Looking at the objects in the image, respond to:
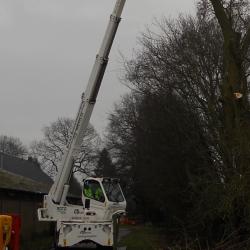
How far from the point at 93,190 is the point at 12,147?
83.9 metres

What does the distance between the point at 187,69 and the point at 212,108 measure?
4160 millimetres

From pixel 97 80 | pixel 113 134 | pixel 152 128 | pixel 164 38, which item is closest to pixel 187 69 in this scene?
pixel 164 38

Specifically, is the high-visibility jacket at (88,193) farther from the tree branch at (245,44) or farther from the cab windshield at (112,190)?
the tree branch at (245,44)

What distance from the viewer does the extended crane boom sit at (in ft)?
75.3

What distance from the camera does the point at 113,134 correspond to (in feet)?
224

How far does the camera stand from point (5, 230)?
855 cm

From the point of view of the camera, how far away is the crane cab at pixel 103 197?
23.9 metres

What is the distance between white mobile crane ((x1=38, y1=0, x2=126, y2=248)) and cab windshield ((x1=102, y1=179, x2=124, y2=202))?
0.17 feet

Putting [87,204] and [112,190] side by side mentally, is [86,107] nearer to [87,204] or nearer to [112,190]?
[112,190]

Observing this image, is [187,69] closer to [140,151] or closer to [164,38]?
[164,38]

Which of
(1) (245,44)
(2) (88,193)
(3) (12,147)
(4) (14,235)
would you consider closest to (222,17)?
(1) (245,44)

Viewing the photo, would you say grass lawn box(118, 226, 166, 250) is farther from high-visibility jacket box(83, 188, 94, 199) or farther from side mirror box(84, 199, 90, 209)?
high-visibility jacket box(83, 188, 94, 199)

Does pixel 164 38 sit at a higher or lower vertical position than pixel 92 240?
higher

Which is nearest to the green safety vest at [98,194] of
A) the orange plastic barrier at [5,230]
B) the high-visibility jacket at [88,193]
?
the high-visibility jacket at [88,193]
